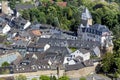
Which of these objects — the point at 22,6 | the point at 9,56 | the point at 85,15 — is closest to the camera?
the point at 9,56

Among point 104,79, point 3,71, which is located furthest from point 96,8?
point 3,71

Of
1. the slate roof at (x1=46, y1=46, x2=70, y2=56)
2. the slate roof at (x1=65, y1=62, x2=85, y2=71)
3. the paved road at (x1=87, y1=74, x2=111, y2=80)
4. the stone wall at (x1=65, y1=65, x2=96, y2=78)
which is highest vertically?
the slate roof at (x1=46, y1=46, x2=70, y2=56)

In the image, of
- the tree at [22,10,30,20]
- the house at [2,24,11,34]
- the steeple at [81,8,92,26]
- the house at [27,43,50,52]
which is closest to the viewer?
the house at [27,43,50,52]

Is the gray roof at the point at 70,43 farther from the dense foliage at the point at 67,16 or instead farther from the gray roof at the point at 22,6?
the gray roof at the point at 22,6

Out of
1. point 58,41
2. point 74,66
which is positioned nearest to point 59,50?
point 58,41

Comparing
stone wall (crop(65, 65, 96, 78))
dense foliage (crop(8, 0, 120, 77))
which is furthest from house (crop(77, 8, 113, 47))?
stone wall (crop(65, 65, 96, 78))

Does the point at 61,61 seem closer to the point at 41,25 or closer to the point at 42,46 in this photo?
the point at 42,46

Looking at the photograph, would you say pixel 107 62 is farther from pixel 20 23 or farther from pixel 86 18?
pixel 20 23

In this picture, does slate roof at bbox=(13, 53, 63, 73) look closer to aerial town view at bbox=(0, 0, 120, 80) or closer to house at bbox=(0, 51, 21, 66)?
aerial town view at bbox=(0, 0, 120, 80)

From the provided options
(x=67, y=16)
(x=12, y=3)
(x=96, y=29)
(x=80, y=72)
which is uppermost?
(x=12, y=3)

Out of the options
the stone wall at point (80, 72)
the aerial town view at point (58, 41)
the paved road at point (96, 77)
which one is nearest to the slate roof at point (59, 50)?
the aerial town view at point (58, 41)
